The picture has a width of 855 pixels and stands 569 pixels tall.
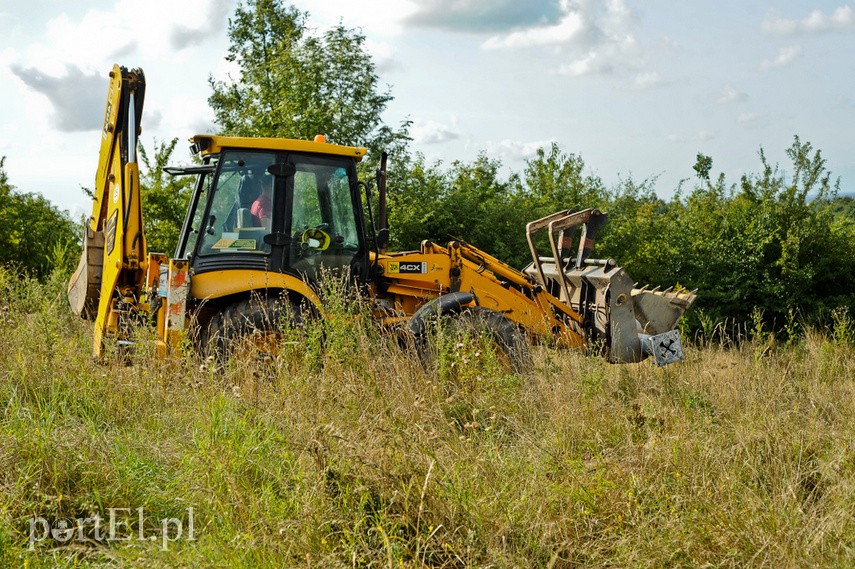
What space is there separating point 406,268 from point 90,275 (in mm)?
2946

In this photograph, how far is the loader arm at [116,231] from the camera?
7902 mm

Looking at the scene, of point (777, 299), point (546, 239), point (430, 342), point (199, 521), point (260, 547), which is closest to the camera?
point (260, 547)

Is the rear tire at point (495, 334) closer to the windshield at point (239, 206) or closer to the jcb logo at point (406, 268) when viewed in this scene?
the jcb logo at point (406, 268)

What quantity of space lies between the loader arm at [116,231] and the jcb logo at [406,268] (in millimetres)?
2239

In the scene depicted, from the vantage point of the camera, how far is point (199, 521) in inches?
175

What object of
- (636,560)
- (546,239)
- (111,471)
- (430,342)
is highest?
(546,239)

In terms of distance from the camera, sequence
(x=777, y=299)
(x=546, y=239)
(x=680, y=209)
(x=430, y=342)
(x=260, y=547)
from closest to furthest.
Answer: (x=260, y=547), (x=430, y=342), (x=777, y=299), (x=546, y=239), (x=680, y=209)

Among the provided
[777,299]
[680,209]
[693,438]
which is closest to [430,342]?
[693,438]

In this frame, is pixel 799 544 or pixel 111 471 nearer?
pixel 799 544

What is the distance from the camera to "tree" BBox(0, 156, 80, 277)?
15234 mm

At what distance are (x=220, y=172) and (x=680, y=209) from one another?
9.39m

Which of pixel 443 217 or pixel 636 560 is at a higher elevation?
pixel 443 217

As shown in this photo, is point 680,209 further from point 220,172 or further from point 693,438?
point 693,438

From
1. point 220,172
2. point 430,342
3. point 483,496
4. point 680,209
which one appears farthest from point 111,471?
point 680,209
